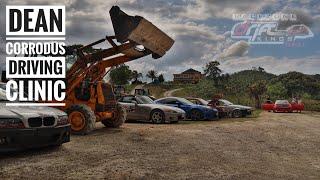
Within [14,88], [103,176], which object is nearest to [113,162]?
[103,176]

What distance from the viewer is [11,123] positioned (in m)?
7.79

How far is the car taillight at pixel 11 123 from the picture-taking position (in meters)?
7.68

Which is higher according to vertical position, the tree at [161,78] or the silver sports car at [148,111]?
the tree at [161,78]

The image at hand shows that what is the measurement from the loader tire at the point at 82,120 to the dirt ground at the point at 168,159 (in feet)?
2.16

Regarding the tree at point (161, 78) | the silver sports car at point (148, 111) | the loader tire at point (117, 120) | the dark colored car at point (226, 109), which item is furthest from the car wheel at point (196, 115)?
the tree at point (161, 78)

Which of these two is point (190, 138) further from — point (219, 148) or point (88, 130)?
point (88, 130)

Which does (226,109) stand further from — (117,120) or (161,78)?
(161,78)

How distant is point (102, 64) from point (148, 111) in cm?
487

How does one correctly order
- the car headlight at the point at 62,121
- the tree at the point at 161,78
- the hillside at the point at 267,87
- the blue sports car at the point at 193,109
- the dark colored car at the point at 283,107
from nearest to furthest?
the car headlight at the point at 62,121
the blue sports car at the point at 193,109
the dark colored car at the point at 283,107
the hillside at the point at 267,87
the tree at the point at 161,78

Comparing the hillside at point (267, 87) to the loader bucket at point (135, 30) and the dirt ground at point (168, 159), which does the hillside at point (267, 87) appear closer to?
the loader bucket at point (135, 30)

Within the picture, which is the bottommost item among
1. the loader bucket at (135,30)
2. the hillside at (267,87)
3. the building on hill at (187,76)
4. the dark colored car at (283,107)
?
the dark colored car at (283,107)

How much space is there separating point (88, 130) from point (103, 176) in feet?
19.8

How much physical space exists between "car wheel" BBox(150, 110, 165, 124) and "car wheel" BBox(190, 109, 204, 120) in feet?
11.9

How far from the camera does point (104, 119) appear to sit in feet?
46.7
